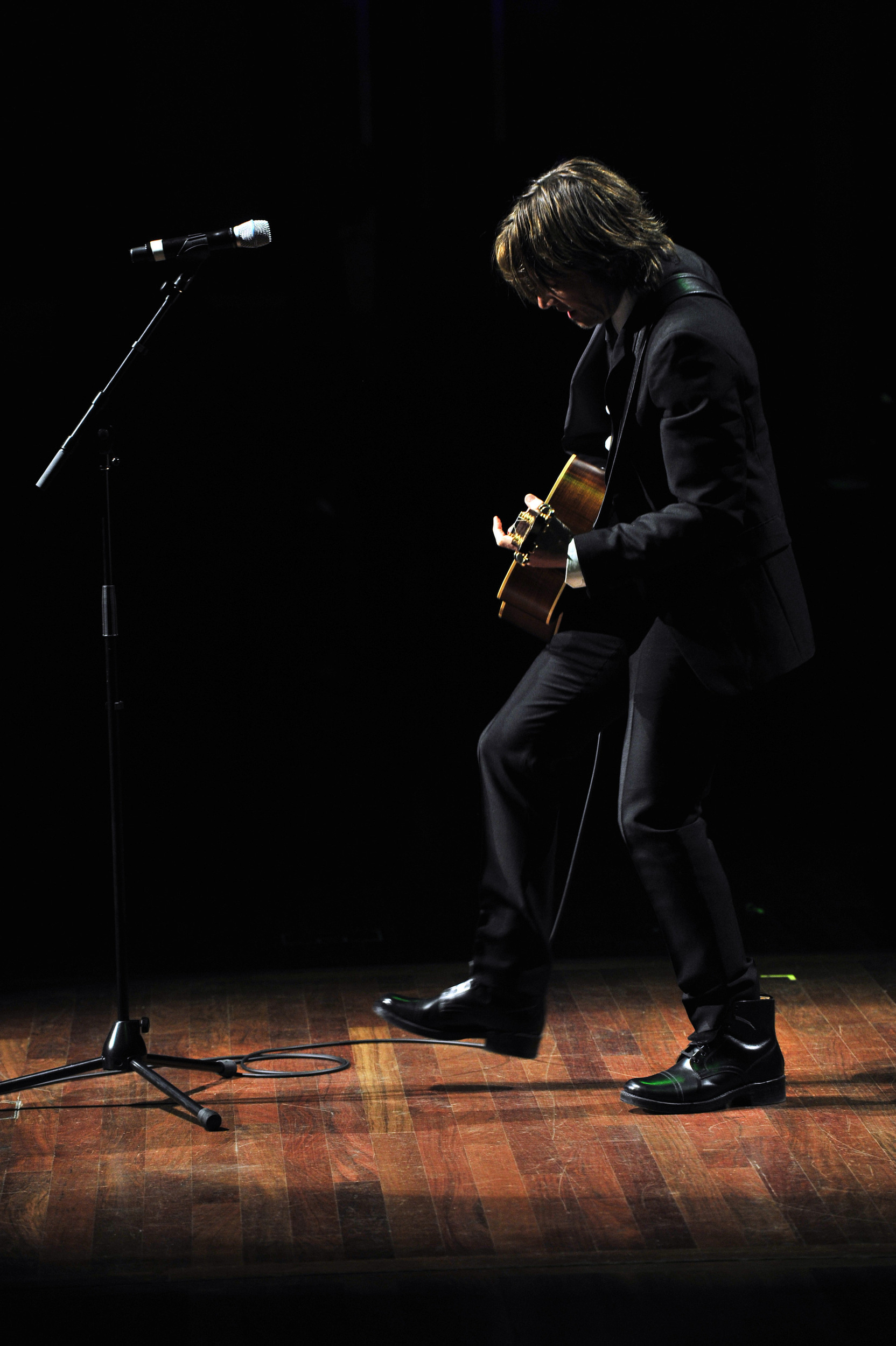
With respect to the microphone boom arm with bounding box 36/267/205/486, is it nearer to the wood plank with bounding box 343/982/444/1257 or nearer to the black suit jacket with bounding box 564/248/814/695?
the black suit jacket with bounding box 564/248/814/695

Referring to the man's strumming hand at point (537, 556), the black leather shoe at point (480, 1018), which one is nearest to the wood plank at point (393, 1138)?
the black leather shoe at point (480, 1018)

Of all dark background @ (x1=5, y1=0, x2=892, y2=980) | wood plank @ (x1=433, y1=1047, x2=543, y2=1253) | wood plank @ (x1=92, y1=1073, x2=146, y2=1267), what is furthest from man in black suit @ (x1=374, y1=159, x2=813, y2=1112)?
dark background @ (x1=5, y1=0, x2=892, y2=980)

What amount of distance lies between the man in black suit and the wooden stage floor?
16 centimetres

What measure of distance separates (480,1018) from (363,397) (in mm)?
3099

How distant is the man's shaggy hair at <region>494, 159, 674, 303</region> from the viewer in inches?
111

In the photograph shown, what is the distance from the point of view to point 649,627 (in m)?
3.05

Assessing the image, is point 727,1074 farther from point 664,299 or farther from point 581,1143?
point 664,299

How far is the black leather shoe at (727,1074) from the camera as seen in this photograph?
2990mm

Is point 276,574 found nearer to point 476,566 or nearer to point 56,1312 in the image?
point 476,566

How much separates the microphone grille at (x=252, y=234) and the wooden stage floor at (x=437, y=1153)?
5.28ft

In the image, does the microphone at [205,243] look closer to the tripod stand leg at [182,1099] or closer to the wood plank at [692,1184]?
the tripod stand leg at [182,1099]

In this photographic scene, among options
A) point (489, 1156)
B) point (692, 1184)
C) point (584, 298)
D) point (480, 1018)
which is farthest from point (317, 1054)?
point (584, 298)

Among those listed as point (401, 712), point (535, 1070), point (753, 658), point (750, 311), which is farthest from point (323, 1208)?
point (750, 311)

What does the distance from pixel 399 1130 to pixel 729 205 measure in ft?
12.2
